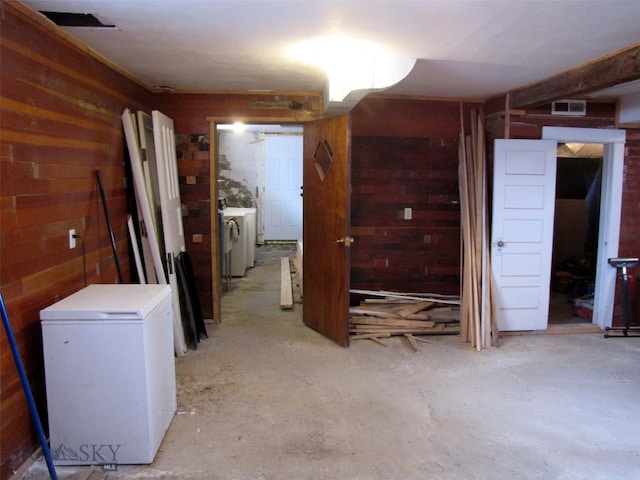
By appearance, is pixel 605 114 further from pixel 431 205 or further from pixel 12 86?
pixel 12 86

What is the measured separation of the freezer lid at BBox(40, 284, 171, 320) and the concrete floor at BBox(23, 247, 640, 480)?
811 millimetres

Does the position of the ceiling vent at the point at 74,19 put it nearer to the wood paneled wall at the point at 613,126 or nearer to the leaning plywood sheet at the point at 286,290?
the leaning plywood sheet at the point at 286,290

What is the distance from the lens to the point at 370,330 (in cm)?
441

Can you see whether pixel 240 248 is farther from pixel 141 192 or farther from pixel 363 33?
pixel 363 33

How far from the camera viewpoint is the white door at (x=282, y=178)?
9297 mm

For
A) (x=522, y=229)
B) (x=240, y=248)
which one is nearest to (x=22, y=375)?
(x=522, y=229)

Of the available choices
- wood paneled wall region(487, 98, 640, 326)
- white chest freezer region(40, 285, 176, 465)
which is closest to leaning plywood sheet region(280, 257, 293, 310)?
wood paneled wall region(487, 98, 640, 326)

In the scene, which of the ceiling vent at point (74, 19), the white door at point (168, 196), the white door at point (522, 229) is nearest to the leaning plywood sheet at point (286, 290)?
the white door at point (168, 196)

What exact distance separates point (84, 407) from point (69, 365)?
0.23m

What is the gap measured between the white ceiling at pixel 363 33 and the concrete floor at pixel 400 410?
7.73 feet

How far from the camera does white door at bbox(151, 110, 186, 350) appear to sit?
3848mm

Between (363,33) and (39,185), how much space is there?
2.04 metres

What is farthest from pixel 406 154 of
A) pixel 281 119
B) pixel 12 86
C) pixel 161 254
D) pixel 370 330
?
pixel 12 86

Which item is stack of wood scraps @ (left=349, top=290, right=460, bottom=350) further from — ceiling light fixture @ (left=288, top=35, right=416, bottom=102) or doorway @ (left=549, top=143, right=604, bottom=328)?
doorway @ (left=549, top=143, right=604, bottom=328)
